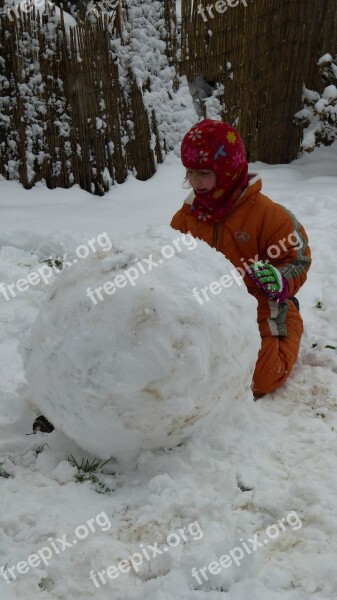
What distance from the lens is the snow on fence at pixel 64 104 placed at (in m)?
5.16

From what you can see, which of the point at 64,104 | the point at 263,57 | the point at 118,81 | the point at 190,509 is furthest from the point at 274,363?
the point at 263,57

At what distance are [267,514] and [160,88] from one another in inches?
194

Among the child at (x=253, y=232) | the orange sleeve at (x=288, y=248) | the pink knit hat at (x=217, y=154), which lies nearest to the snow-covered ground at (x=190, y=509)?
the child at (x=253, y=232)

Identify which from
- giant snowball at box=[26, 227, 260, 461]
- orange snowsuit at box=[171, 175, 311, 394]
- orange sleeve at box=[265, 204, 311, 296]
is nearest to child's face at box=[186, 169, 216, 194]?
orange snowsuit at box=[171, 175, 311, 394]

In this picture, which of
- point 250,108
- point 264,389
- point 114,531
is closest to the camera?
point 114,531

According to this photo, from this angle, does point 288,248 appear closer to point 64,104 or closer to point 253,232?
point 253,232

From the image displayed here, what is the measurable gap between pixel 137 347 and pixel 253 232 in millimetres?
1419

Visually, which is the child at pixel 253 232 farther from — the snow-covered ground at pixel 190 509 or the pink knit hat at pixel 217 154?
the snow-covered ground at pixel 190 509

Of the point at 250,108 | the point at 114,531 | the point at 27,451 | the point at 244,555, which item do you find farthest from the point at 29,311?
the point at 250,108

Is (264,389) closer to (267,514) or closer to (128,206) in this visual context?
(267,514)

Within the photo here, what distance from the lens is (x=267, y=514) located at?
2148 millimetres

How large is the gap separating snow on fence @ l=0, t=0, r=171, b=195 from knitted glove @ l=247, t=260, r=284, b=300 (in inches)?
123

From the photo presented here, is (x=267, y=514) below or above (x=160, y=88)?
below

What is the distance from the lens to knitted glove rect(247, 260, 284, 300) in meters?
3.02
